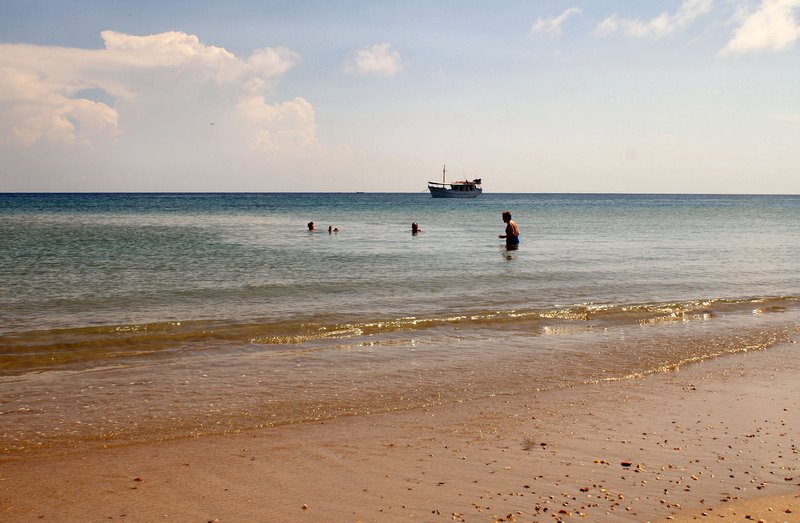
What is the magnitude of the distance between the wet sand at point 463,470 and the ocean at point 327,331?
2.26 ft


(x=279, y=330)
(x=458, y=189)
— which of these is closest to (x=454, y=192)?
(x=458, y=189)

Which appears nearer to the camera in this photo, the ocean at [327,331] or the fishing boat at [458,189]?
the ocean at [327,331]

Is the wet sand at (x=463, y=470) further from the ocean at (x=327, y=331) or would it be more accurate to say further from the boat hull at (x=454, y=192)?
the boat hull at (x=454, y=192)

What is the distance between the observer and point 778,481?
19.0 feet

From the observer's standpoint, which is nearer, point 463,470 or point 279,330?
point 463,470

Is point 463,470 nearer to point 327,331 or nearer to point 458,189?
point 327,331

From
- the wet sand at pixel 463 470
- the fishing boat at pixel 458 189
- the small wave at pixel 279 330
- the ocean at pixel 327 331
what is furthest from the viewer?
the fishing boat at pixel 458 189

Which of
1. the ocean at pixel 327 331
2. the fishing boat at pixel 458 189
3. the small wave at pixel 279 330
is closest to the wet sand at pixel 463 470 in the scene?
the ocean at pixel 327 331

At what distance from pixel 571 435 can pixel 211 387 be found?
5.01 m

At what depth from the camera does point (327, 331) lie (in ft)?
42.7

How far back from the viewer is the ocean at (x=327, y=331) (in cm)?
830

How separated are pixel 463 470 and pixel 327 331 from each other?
7.23 m

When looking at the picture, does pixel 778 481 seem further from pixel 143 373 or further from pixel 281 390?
pixel 143 373

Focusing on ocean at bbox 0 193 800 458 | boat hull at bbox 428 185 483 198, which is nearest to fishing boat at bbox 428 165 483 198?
boat hull at bbox 428 185 483 198
